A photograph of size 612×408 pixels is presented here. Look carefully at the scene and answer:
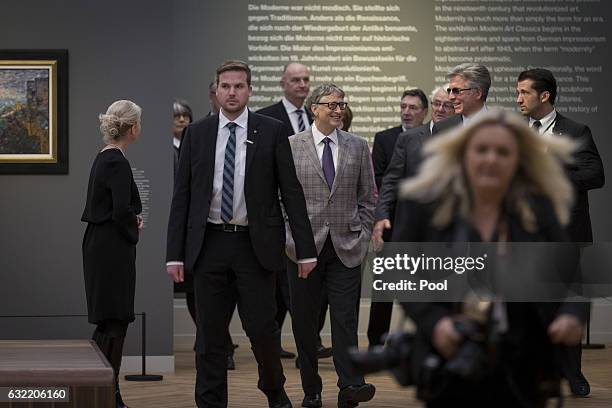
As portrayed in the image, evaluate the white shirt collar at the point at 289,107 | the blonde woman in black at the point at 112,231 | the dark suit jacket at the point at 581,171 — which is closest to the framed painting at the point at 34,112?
the white shirt collar at the point at 289,107

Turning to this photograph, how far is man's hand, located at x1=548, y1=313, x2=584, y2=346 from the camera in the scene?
9.84 ft

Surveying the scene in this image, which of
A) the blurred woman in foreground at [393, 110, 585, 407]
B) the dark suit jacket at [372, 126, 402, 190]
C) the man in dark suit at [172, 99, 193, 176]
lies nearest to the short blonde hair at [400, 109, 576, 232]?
the blurred woman in foreground at [393, 110, 585, 407]

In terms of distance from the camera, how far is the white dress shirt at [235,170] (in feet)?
20.5

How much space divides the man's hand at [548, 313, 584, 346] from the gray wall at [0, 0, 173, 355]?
19.3 ft

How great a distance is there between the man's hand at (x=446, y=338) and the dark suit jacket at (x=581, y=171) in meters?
4.57

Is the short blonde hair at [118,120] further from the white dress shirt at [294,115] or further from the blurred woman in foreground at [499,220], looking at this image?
the blurred woman in foreground at [499,220]

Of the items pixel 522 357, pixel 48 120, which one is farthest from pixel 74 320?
pixel 522 357

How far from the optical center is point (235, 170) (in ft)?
20.7

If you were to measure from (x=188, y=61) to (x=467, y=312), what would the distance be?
7.78 meters

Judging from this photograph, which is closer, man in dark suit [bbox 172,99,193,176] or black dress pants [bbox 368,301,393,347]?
black dress pants [bbox 368,301,393,347]

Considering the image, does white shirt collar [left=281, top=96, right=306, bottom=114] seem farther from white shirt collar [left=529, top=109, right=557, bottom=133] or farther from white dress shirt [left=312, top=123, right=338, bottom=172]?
white shirt collar [left=529, top=109, right=557, bottom=133]

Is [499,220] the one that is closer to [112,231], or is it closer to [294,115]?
[112,231]

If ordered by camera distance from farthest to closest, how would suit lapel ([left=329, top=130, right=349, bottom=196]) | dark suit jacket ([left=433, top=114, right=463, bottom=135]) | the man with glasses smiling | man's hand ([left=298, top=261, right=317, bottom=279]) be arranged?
1. suit lapel ([left=329, top=130, right=349, bottom=196])
2. the man with glasses smiling
3. dark suit jacket ([left=433, top=114, right=463, bottom=135])
4. man's hand ([left=298, top=261, right=317, bottom=279])

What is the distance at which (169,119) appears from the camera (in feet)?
28.4
